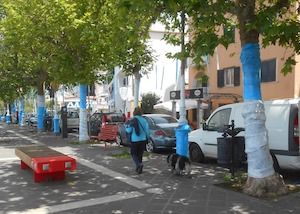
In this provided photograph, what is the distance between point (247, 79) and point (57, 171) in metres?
4.47

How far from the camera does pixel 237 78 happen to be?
20859mm

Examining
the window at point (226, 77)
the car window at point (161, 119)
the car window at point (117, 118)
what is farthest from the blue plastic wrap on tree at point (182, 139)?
the window at point (226, 77)

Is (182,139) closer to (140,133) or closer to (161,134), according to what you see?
(140,133)

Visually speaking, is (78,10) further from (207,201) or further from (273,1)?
(207,201)

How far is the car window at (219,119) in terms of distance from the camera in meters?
9.46

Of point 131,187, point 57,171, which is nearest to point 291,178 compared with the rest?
point 131,187

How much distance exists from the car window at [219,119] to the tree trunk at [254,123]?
2.82 metres

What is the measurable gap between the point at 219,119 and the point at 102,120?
9.75 meters

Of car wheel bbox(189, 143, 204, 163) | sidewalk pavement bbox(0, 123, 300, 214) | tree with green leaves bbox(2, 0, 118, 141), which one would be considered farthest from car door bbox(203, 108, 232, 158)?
tree with green leaves bbox(2, 0, 118, 141)

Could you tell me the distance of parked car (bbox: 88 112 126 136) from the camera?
18.0 m

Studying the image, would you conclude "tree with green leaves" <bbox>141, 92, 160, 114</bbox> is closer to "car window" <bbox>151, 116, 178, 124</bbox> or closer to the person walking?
"car window" <bbox>151, 116, 178, 124</bbox>

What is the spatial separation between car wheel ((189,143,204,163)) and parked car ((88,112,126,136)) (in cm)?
762

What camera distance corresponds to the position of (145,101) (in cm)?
3194

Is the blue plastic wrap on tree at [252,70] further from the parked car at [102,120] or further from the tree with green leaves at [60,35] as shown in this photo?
the parked car at [102,120]
